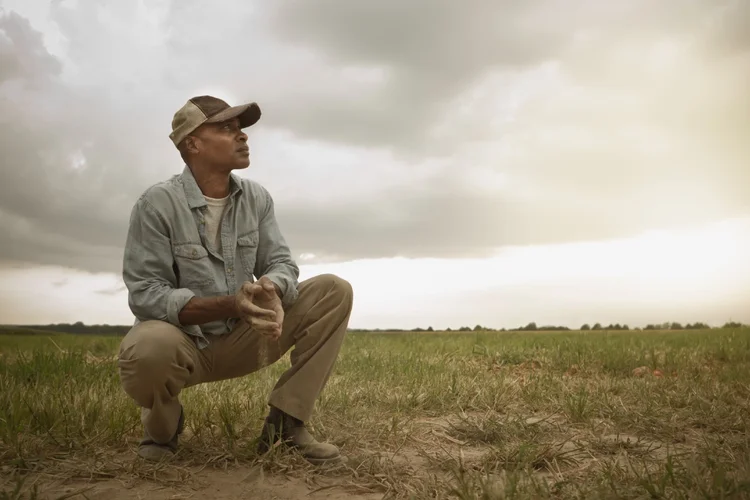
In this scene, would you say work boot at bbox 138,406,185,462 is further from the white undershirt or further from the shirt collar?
the shirt collar

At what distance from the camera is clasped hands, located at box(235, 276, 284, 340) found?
2824 millimetres

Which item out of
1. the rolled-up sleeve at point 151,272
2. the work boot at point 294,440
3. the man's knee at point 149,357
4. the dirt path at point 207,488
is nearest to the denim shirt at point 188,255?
the rolled-up sleeve at point 151,272

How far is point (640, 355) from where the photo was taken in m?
6.80

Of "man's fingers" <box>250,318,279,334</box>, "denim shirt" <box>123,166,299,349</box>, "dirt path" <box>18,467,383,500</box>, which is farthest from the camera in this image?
"denim shirt" <box>123,166,299,349</box>

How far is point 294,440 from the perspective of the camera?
3.12 m

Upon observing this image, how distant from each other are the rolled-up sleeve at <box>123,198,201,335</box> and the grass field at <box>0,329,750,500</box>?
28.4 inches

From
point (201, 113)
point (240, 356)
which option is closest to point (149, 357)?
point (240, 356)

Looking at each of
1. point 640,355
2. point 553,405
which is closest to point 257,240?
point 553,405

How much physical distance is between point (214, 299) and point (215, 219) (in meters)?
0.55

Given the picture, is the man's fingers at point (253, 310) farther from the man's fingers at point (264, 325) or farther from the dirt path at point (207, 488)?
the dirt path at point (207, 488)

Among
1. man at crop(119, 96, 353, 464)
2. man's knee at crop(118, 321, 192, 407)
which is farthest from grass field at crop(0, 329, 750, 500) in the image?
man's knee at crop(118, 321, 192, 407)

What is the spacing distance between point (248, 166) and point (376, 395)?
2075mm

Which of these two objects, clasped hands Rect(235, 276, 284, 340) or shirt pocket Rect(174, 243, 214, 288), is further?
shirt pocket Rect(174, 243, 214, 288)

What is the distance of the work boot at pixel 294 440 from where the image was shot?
3062 millimetres
